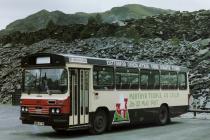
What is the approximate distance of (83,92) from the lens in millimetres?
19031

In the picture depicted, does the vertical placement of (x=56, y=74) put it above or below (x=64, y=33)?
below

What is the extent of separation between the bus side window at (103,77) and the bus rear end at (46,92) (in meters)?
1.63

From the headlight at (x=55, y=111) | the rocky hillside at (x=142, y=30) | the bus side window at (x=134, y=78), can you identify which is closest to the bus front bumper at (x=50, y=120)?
the headlight at (x=55, y=111)

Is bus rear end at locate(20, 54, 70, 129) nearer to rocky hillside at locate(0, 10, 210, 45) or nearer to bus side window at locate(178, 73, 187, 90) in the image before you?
bus side window at locate(178, 73, 187, 90)

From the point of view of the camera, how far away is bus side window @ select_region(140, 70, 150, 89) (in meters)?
22.7

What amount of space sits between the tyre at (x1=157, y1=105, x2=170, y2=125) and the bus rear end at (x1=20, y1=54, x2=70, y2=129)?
7.11 m

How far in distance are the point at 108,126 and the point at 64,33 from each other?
Answer: 41.3 m

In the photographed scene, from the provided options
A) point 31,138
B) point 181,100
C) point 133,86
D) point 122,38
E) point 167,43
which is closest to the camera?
point 31,138

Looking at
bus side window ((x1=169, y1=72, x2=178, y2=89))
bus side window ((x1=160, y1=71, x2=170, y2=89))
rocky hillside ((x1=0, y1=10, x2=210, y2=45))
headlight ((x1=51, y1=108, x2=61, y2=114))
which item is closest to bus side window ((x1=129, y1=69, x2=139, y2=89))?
bus side window ((x1=160, y1=71, x2=170, y2=89))

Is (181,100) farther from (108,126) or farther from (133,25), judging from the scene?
(133,25)

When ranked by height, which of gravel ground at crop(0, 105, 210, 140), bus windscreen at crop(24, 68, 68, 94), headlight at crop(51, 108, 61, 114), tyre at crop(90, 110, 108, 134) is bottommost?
gravel ground at crop(0, 105, 210, 140)

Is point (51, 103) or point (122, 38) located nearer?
point (51, 103)

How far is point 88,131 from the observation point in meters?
20.4

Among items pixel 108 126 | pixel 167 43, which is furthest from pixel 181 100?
pixel 167 43
